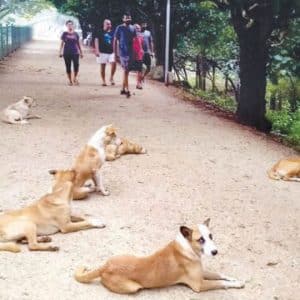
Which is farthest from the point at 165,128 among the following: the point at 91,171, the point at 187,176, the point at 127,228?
the point at 127,228

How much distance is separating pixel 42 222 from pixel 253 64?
9962 millimetres

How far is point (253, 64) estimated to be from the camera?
15.5 meters

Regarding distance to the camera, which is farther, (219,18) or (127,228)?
(219,18)

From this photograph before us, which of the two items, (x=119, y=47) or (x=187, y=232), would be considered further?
(x=119, y=47)

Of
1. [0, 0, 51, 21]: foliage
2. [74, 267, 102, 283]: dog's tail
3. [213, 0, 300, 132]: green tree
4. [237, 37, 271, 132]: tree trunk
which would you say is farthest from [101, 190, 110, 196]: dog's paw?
[0, 0, 51, 21]: foliage

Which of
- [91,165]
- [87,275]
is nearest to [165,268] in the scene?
[87,275]

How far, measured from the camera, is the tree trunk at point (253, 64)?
48.9 feet

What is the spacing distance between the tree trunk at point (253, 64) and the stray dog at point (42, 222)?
9.09 m

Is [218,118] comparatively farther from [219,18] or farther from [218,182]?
[219,18]

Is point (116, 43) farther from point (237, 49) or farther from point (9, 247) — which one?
point (9, 247)

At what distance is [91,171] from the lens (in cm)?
796

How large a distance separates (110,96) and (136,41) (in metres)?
1.75

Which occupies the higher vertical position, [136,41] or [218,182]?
[136,41]

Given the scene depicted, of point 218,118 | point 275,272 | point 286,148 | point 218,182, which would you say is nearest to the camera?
point 275,272
